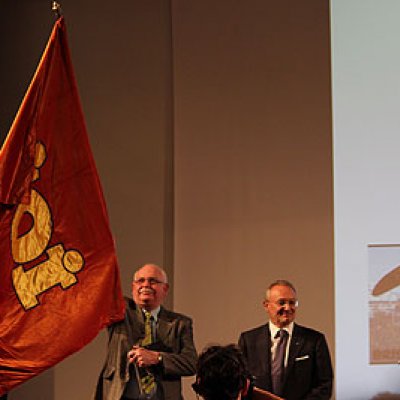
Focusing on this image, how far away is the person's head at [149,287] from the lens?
386cm

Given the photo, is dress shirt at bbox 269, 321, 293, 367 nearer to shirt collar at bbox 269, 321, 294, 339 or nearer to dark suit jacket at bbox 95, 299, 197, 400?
shirt collar at bbox 269, 321, 294, 339

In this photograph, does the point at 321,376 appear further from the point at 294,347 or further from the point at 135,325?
the point at 135,325

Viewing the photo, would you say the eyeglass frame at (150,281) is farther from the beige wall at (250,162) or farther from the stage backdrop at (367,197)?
the stage backdrop at (367,197)

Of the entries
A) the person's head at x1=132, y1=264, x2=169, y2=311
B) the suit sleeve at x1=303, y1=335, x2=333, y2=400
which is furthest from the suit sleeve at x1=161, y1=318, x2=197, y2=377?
the suit sleeve at x1=303, y1=335, x2=333, y2=400

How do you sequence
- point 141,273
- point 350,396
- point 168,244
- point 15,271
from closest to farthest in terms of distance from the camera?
point 15,271 → point 141,273 → point 350,396 → point 168,244

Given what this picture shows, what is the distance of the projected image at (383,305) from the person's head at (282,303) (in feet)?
3.88

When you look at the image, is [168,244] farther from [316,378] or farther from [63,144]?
[63,144]

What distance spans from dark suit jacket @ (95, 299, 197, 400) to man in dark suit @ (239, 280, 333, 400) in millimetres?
370

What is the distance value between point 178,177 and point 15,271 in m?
2.09

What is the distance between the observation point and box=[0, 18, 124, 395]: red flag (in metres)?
3.30

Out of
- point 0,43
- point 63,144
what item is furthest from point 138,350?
point 0,43

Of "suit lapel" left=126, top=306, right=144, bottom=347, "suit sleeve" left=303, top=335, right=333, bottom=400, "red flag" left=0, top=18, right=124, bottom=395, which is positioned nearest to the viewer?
"red flag" left=0, top=18, right=124, bottom=395

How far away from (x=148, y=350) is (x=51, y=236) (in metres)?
0.67

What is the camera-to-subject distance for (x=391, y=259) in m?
5.17
